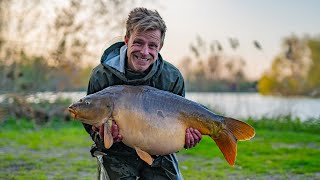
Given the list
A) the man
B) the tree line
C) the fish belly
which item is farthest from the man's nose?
the tree line

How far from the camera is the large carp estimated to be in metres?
2.63

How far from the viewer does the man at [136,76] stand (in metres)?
2.93

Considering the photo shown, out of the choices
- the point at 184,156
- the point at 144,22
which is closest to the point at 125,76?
the point at 144,22

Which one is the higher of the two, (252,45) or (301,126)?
(252,45)

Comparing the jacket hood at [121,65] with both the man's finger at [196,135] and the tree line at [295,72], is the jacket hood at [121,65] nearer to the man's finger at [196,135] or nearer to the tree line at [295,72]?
the man's finger at [196,135]

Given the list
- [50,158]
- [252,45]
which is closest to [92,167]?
[50,158]

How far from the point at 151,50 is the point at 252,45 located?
27.7ft

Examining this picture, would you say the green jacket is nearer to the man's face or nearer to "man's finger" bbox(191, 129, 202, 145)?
the man's face

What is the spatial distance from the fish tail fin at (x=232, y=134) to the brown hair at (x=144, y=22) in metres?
0.73

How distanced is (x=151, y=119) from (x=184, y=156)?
14.7ft

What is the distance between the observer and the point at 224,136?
2766mm

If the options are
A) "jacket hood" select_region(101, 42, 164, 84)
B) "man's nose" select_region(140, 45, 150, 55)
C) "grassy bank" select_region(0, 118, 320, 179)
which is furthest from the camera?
"grassy bank" select_region(0, 118, 320, 179)

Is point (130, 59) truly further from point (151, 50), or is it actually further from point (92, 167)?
point (92, 167)

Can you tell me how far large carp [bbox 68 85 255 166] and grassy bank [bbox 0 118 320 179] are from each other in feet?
8.99
